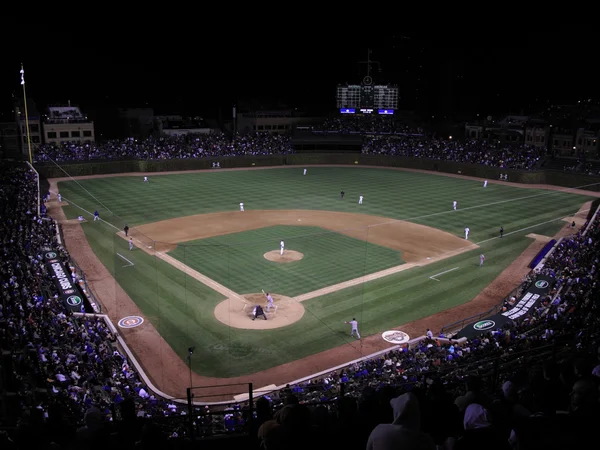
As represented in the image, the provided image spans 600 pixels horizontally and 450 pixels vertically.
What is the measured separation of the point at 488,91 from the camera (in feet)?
277

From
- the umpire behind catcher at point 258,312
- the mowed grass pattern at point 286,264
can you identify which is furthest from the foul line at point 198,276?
the umpire behind catcher at point 258,312

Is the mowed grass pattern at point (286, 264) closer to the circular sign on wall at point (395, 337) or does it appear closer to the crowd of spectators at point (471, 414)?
the circular sign on wall at point (395, 337)

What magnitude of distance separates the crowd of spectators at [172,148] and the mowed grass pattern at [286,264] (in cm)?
3192

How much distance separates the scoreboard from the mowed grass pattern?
3612cm

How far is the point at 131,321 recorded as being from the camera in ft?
67.3

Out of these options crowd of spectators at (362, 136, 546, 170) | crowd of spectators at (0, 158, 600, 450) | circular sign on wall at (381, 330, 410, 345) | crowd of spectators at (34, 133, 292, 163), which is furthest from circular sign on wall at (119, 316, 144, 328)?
crowd of spectators at (362, 136, 546, 170)

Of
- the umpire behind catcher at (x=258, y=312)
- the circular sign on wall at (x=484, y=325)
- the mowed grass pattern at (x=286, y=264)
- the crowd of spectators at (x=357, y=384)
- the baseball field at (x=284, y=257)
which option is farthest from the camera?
the mowed grass pattern at (x=286, y=264)

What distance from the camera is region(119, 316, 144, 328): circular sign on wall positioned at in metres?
20.2

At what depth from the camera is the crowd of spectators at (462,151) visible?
55781 mm

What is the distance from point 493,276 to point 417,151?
41.2 metres

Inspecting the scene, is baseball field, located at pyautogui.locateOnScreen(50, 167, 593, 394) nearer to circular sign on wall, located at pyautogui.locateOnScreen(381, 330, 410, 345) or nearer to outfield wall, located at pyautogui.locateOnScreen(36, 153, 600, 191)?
circular sign on wall, located at pyautogui.locateOnScreen(381, 330, 410, 345)

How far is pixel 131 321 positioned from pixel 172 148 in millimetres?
45607

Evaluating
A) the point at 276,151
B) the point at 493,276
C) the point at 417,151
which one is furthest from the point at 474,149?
the point at 493,276

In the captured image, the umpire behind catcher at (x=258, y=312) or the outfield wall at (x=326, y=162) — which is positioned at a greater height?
the outfield wall at (x=326, y=162)
